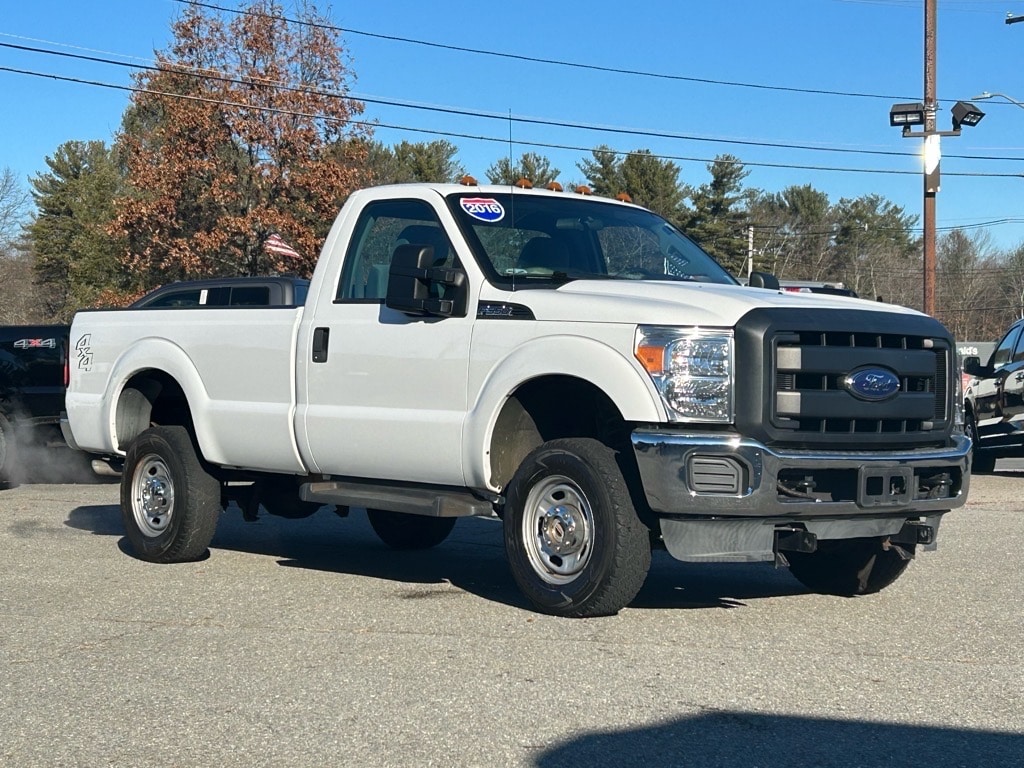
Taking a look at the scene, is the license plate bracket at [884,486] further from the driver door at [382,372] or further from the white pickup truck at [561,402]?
the driver door at [382,372]

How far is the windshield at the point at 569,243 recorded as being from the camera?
294 inches

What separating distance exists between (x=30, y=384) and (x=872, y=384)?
33.4ft

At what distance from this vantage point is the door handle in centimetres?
788

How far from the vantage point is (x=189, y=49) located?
3016 cm

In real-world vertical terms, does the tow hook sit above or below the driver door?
below

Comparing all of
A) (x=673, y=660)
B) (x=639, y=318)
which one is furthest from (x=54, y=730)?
(x=639, y=318)

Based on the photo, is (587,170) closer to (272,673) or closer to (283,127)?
(283,127)

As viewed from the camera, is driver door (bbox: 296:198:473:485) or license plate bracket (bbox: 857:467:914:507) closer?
license plate bracket (bbox: 857:467:914:507)

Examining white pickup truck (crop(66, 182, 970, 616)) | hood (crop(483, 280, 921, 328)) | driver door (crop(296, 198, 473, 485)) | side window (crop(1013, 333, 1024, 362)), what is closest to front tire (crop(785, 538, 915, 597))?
white pickup truck (crop(66, 182, 970, 616))

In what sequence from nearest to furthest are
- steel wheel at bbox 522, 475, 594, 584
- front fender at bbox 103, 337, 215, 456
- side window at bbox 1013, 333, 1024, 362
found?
steel wheel at bbox 522, 475, 594, 584, front fender at bbox 103, 337, 215, 456, side window at bbox 1013, 333, 1024, 362

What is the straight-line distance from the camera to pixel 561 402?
23.6 ft

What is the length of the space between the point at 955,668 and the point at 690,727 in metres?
1.57

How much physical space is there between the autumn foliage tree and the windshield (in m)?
21.2

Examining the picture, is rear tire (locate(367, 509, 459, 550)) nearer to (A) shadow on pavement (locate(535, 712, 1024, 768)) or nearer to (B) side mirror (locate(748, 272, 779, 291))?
(B) side mirror (locate(748, 272, 779, 291))
